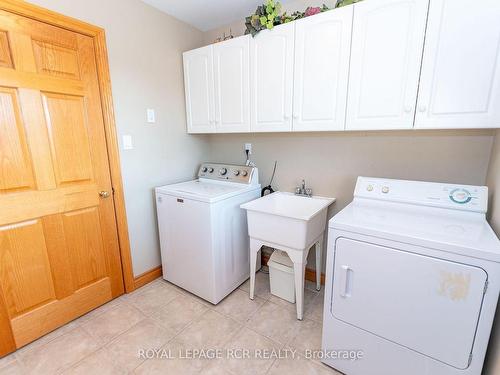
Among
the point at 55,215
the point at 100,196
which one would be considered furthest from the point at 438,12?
the point at 55,215

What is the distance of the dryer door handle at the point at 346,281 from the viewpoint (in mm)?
1284

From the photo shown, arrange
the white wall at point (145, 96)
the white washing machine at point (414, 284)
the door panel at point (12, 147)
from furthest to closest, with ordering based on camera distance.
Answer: the white wall at point (145, 96)
the door panel at point (12, 147)
the white washing machine at point (414, 284)

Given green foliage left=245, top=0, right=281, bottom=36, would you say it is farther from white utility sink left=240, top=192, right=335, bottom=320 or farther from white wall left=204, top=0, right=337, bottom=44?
white utility sink left=240, top=192, right=335, bottom=320

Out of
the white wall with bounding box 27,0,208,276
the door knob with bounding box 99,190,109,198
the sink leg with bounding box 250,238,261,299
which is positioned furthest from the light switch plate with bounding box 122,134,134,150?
the sink leg with bounding box 250,238,261,299

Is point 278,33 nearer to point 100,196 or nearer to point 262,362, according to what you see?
point 100,196

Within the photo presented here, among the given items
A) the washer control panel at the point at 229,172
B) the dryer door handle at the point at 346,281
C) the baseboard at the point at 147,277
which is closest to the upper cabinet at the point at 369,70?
the washer control panel at the point at 229,172

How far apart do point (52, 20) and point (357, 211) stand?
7.39ft

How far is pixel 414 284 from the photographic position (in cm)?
111

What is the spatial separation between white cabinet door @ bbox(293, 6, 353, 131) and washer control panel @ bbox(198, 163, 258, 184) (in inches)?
27.1

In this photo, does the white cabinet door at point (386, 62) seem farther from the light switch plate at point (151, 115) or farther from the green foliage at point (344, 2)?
the light switch plate at point (151, 115)

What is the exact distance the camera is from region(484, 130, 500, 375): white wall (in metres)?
1.08

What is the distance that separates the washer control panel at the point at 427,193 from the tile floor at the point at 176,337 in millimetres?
1046

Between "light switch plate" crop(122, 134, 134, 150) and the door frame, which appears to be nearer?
the door frame

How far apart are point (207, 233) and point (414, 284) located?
132cm
